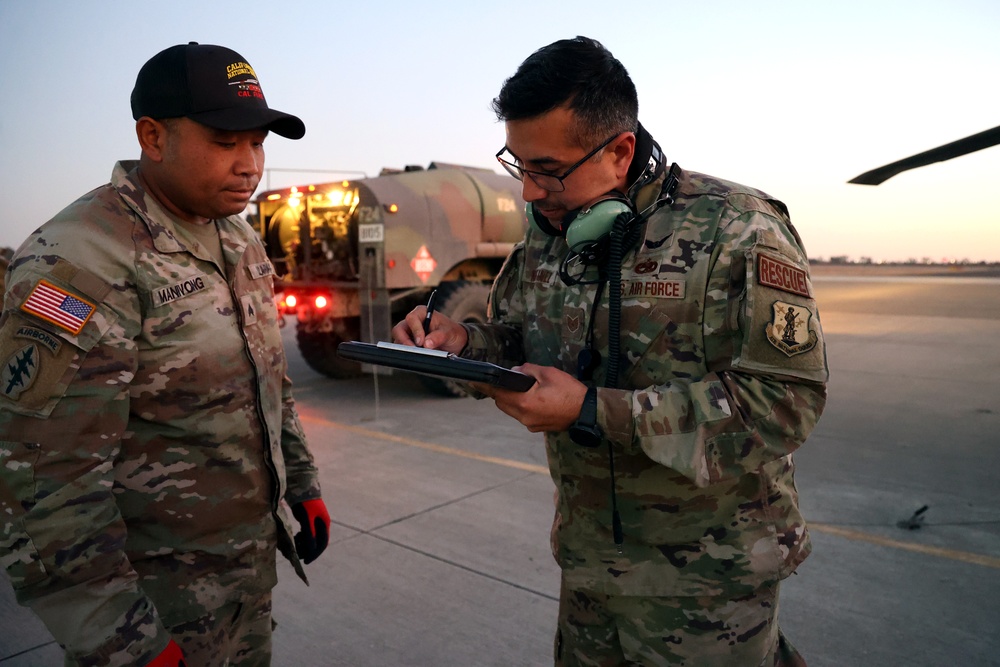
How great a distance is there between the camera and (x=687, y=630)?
5.65ft

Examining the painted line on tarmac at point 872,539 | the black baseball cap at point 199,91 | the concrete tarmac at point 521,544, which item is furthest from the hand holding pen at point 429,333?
the painted line on tarmac at point 872,539

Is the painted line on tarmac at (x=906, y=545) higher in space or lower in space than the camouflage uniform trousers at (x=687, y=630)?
lower

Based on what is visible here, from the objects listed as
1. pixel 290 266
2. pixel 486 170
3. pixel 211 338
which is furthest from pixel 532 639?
pixel 486 170

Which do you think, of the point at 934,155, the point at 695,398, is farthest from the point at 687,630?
the point at 934,155

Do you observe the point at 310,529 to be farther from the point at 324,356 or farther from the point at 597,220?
the point at 324,356

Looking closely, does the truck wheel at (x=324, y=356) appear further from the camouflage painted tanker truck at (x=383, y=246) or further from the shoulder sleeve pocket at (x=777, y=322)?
the shoulder sleeve pocket at (x=777, y=322)

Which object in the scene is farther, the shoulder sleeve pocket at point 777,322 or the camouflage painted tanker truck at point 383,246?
the camouflage painted tanker truck at point 383,246

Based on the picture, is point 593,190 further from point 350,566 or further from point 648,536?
point 350,566

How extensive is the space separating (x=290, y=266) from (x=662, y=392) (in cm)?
803

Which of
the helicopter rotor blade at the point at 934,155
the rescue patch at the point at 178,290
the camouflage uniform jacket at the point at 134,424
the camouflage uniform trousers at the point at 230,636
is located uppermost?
the helicopter rotor blade at the point at 934,155

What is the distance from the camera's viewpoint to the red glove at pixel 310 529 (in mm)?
2324

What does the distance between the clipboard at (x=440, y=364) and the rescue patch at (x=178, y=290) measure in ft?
1.36

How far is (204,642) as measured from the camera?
1927mm

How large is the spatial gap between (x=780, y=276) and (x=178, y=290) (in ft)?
4.41
